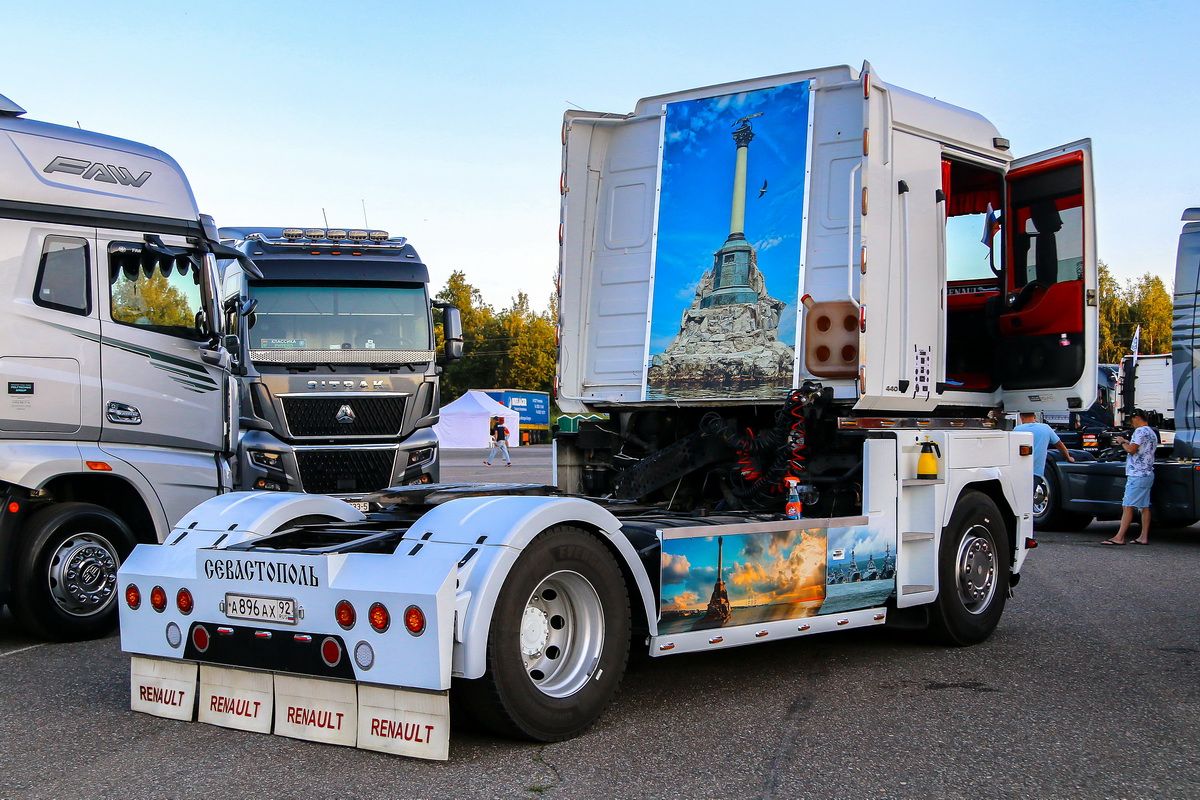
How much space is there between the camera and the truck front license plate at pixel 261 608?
4.80 meters

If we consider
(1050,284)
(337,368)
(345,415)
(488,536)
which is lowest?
(488,536)

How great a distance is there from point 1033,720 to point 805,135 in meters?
3.85

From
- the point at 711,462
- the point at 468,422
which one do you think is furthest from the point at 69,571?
the point at 468,422

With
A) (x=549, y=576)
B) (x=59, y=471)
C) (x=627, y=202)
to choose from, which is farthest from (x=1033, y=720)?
(x=59, y=471)

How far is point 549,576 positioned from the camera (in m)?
4.91

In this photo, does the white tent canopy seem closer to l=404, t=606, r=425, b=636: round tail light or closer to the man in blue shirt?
the man in blue shirt

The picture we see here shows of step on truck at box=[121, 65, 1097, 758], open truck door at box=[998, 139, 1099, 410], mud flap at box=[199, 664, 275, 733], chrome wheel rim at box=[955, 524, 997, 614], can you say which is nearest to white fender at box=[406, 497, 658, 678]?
step on truck at box=[121, 65, 1097, 758]

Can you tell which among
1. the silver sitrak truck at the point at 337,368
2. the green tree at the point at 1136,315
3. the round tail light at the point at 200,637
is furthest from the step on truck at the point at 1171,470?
the green tree at the point at 1136,315

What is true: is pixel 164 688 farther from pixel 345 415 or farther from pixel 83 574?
pixel 345 415

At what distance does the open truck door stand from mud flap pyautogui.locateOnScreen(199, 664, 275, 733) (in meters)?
5.84

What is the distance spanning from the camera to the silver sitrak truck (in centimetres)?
1102

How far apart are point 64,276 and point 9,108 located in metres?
1.25

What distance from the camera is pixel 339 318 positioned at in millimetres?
11312

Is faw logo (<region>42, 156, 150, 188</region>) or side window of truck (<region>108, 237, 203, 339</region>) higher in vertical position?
faw logo (<region>42, 156, 150, 188</region>)
